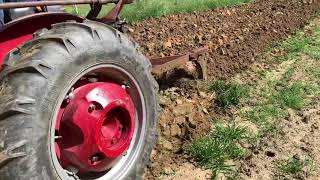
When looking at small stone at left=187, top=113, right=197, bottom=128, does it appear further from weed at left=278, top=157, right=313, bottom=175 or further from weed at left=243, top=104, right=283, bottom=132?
weed at left=278, top=157, right=313, bottom=175

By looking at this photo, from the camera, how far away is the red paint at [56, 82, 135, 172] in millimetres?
2701

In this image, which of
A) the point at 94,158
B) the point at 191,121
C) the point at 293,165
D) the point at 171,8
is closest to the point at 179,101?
the point at 191,121

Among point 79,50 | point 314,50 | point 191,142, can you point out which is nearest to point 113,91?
point 79,50

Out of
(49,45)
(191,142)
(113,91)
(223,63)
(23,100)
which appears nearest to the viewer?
(23,100)

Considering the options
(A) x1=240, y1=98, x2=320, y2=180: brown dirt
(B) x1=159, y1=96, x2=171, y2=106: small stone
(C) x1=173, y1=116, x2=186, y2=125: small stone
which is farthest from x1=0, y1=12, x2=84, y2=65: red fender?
(A) x1=240, y1=98, x2=320, y2=180: brown dirt

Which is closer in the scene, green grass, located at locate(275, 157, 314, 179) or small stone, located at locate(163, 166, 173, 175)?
green grass, located at locate(275, 157, 314, 179)

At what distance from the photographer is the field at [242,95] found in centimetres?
357

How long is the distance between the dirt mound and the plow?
200 cm

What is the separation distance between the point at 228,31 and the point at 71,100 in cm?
351

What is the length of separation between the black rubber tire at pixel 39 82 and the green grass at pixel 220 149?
3.71 feet

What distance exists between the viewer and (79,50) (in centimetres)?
266

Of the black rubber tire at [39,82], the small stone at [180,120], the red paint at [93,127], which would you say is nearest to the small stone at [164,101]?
the small stone at [180,120]

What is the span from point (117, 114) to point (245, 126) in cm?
142

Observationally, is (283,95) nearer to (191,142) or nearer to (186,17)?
(191,142)
